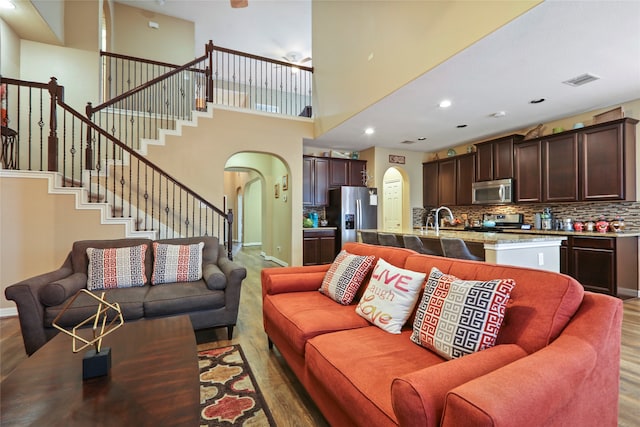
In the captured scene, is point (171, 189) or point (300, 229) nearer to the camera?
point (171, 189)

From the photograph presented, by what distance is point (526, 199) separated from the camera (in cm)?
514

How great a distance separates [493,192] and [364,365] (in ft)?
17.7

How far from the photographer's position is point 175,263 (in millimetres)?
2941

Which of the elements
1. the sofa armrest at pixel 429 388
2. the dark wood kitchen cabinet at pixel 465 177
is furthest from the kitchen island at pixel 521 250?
the dark wood kitchen cabinet at pixel 465 177

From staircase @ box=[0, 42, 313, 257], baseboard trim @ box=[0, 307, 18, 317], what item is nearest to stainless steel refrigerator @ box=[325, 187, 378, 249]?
staircase @ box=[0, 42, 313, 257]

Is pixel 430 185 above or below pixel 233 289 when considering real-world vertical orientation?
above

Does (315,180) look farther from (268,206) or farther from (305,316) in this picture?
(305,316)

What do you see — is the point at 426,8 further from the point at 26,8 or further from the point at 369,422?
the point at 26,8

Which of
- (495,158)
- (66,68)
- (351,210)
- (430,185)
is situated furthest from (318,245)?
(66,68)

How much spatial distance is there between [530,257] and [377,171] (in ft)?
12.9

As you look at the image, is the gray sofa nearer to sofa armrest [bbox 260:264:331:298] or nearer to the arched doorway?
sofa armrest [bbox 260:264:331:298]

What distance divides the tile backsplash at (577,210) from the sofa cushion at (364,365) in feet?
15.2

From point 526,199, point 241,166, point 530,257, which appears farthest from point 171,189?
point 526,199

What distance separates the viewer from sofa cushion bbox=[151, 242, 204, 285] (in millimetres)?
2895
